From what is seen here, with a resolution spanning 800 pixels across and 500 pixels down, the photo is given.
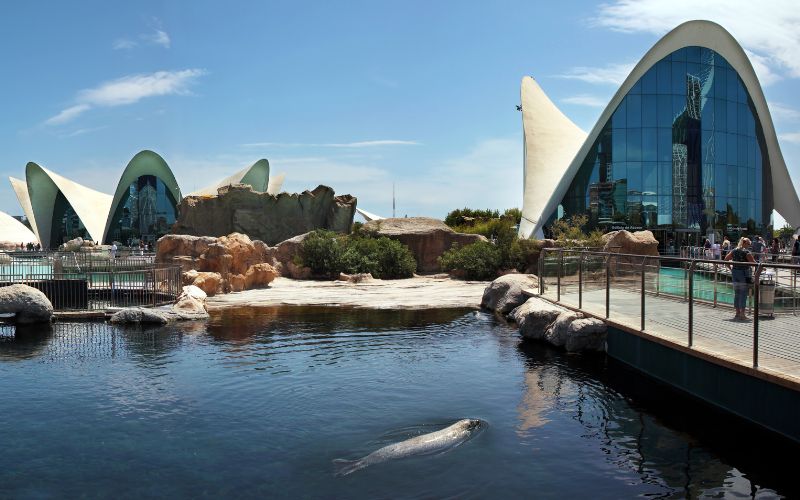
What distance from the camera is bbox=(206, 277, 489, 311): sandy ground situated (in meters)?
19.9

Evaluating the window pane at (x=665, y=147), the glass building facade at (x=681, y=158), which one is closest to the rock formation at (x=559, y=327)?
the glass building facade at (x=681, y=158)

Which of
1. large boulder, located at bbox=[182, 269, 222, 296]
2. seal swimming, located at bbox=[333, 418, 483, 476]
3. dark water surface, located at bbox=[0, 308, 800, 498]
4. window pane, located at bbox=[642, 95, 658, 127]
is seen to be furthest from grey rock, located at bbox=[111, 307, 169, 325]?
window pane, located at bbox=[642, 95, 658, 127]

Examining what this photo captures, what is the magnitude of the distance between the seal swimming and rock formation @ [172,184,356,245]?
31.6m

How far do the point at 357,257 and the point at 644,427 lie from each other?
824 inches

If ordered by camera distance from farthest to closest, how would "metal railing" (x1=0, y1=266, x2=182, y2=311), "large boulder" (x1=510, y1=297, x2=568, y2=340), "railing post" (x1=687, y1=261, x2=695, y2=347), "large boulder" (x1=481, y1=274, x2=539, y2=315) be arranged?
"metal railing" (x1=0, y1=266, x2=182, y2=311), "large boulder" (x1=481, y1=274, x2=539, y2=315), "large boulder" (x1=510, y1=297, x2=568, y2=340), "railing post" (x1=687, y1=261, x2=695, y2=347)

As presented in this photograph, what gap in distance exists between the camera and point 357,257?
28.5m

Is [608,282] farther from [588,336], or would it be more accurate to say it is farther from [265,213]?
[265,213]

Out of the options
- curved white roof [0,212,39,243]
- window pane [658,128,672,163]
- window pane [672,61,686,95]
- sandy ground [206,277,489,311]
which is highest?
window pane [672,61,686,95]

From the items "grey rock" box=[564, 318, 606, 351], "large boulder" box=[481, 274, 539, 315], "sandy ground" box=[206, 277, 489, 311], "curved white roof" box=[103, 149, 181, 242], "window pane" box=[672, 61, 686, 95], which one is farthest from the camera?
"curved white roof" box=[103, 149, 181, 242]

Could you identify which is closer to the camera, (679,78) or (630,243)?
(630,243)

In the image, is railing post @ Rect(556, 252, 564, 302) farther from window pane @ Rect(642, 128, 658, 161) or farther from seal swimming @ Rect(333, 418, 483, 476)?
window pane @ Rect(642, 128, 658, 161)

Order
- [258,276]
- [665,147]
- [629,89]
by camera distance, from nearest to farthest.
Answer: [258,276], [665,147], [629,89]

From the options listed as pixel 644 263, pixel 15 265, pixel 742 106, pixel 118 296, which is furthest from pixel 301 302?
pixel 742 106

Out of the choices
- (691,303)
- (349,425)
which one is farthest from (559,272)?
(349,425)
